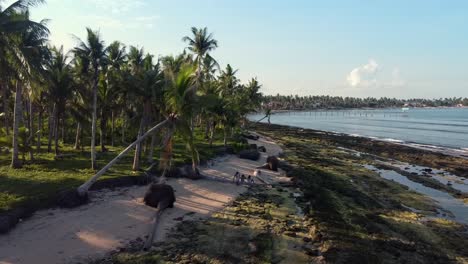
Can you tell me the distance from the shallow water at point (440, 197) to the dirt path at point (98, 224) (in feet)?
50.1

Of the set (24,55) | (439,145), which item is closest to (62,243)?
(24,55)

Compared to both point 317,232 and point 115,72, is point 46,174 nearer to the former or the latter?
point 115,72

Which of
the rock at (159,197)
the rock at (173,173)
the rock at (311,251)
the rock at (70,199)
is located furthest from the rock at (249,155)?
the rock at (311,251)

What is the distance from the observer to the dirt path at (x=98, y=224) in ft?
54.4

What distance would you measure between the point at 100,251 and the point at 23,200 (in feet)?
21.7

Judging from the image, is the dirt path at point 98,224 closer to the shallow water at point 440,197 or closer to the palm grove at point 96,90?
the palm grove at point 96,90

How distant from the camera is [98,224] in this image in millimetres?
20094

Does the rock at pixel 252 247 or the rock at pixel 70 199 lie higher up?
the rock at pixel 70 199

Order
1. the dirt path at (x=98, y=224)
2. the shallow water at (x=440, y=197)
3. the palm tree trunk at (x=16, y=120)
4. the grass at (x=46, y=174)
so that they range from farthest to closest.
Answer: the palm tree trunk at (x=16, y=120)
the shallow water at (x=440, y=197)
the grass at (x=46, y=174)
the dirt path at (x=98, y=224)

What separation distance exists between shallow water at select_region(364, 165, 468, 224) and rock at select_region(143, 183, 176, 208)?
60.3ft

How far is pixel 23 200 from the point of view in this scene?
2066 centimetres

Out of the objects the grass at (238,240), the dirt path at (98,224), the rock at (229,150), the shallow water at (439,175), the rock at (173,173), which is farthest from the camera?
the rock at (229,150)

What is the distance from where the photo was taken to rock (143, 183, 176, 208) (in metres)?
23.2

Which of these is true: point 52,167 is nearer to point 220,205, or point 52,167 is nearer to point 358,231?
point 220,205
